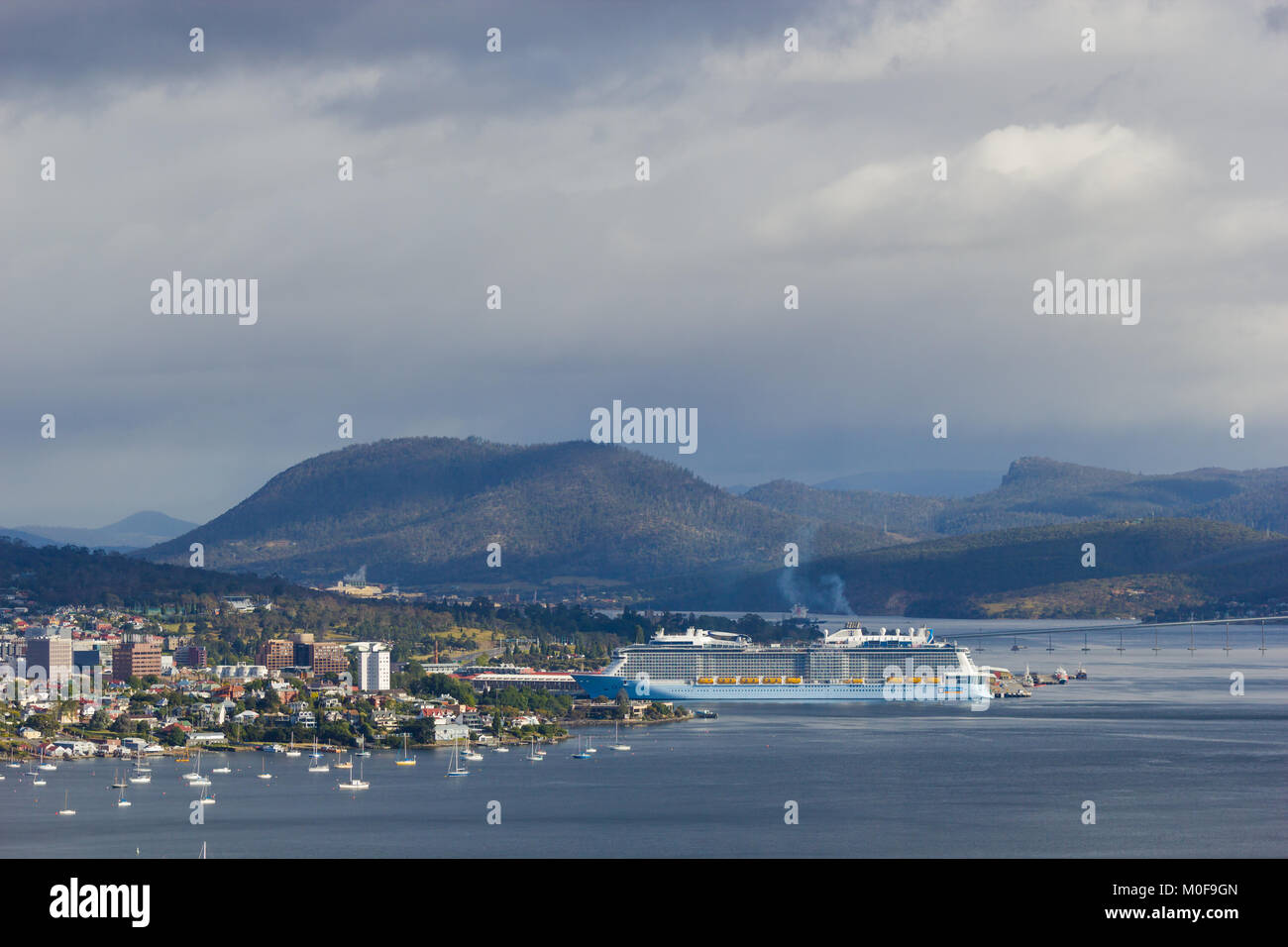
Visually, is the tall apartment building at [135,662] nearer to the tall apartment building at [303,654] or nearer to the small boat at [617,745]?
the tall apartment building at [303,654]

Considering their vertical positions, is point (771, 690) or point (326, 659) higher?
point (326, 659)

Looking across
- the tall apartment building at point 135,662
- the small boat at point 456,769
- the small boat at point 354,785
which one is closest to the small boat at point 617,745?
the small boat at point 456,769

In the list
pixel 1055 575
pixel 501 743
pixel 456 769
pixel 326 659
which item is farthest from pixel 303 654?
pixel 1055 575

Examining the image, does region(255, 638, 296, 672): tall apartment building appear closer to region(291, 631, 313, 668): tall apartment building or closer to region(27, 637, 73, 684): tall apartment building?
region(291, 631, 313, 668): tall apartment building

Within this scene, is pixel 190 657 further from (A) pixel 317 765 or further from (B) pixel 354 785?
(B) pixel 354 785

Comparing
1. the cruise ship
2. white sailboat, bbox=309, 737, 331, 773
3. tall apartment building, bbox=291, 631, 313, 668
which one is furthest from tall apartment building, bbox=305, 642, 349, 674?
white sailboat, bbox=309, 737, 331, 773
